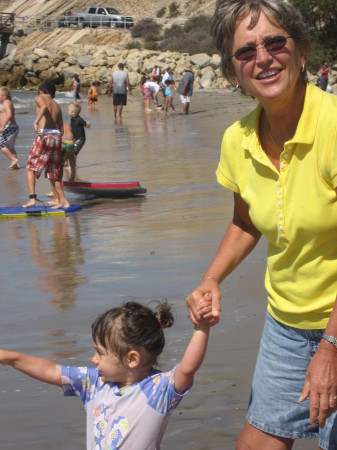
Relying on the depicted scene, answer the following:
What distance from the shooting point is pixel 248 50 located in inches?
116

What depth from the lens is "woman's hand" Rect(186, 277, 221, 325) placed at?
9.40 feet

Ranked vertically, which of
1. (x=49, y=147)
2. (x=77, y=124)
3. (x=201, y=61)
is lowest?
(x=201, y=61)

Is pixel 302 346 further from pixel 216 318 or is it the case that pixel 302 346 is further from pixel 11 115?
pixel 11 115

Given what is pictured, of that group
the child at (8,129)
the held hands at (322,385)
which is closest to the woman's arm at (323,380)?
the held hands at (322,385)

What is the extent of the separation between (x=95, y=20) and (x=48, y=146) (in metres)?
56.0

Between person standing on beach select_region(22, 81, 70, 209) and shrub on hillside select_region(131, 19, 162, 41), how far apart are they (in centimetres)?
5388

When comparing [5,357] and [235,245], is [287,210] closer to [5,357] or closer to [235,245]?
[235,245]

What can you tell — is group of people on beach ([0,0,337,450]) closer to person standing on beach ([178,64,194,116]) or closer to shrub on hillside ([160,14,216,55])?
person standing on beach ([178,64,194,116])

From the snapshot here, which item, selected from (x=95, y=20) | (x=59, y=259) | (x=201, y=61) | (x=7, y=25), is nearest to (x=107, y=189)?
(x=59, y=259)

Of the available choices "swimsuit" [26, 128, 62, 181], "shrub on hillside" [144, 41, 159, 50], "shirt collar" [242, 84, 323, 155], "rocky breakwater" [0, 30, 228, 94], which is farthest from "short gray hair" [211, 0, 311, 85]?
"shrub on hillside" [144, 41, 159, 50]

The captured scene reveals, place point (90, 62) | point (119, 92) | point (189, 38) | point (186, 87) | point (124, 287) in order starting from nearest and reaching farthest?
point (124, 287)
point (119, 92)
point (186, 87)
point (90, 62)
point (189, 38)

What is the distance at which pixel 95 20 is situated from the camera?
65.7m

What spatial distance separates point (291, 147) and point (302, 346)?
62 centimetres

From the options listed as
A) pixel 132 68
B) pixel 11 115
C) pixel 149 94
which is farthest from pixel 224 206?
pixel 132 68
